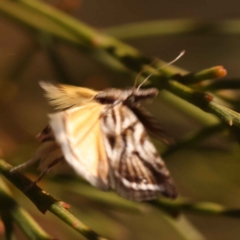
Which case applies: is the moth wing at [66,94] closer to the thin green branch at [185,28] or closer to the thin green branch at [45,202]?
the thin green branch at [45,202]

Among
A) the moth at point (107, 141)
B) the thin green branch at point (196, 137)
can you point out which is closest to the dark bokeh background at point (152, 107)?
the thin green branch at point (196, 137)

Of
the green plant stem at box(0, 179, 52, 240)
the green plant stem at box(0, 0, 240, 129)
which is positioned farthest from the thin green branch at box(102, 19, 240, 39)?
the green plant stem at box(0, 179, 52, 240)

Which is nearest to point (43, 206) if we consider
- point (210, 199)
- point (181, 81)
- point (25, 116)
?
point (181, 81)

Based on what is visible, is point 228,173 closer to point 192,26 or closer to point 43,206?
point 192,26

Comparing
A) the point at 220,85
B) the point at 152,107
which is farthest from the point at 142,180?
the point at 152,107

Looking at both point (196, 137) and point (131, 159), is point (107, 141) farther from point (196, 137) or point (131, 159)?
point (196, 137)
